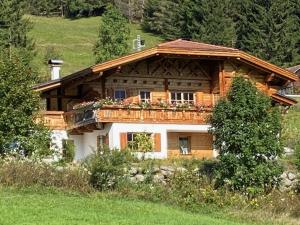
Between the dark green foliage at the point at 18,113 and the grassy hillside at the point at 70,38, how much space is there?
49314 millimetres

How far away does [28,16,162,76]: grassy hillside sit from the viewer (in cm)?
9075

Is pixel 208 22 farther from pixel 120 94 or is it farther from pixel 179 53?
pixel 179 53

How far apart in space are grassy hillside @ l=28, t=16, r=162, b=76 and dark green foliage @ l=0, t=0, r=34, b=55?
12.3 feet

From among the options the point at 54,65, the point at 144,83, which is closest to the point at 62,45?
the point at 54,65

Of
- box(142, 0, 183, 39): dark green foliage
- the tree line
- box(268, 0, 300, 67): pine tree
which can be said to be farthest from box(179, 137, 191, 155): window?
box(142, 0, 183, 39): dark green foliage

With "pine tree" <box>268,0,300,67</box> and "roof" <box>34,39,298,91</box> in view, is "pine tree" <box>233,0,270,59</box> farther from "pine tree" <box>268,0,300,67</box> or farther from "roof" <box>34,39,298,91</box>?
"roof" <box>34,39,298,91</box>

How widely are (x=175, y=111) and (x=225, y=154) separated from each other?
30.0 ft

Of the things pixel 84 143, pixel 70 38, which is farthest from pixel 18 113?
pixel 70 38

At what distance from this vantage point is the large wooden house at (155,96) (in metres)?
35.0

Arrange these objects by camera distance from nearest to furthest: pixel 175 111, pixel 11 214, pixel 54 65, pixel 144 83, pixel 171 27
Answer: pixel 11 214 → pixel 175 111 → pixel 144 83 → pixel 54 65 → pixel 171 27

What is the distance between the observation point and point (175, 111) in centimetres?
3581

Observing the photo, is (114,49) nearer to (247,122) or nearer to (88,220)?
(247,122)

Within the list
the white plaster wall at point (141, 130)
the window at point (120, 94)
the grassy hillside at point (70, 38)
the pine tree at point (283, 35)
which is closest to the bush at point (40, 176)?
the white plaster wall at point (141, 130)

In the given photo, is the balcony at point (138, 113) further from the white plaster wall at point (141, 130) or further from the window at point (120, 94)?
the window at point (120, 94)
